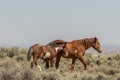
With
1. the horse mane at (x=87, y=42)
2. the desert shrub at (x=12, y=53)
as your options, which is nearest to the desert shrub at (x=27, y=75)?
the horse mane at (x=87, y=42)

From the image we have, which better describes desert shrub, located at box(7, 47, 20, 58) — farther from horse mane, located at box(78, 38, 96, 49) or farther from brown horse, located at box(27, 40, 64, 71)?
brown horse, located at box(27, 40, 64, 71)

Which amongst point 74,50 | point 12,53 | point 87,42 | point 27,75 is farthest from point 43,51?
point 12,53

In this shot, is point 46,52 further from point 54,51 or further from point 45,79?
point 45,79

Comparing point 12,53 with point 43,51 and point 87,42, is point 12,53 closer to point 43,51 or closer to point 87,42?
point 87,42

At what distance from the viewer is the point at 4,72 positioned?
1101 centimetres

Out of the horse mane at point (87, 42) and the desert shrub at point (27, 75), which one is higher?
the horse mane at point (87, 42)

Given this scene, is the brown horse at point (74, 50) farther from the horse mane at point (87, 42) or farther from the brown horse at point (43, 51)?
the brown horse at point (43, 51)

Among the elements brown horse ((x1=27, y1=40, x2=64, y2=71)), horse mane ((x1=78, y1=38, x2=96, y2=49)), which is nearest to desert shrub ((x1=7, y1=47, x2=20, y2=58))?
horse mane ((x1=78, y1=38, x2=96, y2=49))

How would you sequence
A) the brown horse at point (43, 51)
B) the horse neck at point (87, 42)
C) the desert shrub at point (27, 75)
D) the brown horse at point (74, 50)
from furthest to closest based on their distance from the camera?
the horse neck at point (87, 42)
the brown horse at point (74, 50)
the brown horse at point (43, 51)
the desert shrub at point (27, 75)

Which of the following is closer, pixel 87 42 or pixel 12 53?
pixel 87 42

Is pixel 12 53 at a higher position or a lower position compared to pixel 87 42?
lower

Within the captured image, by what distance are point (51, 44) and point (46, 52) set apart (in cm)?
84

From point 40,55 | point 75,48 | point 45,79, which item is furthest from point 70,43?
point 45,79

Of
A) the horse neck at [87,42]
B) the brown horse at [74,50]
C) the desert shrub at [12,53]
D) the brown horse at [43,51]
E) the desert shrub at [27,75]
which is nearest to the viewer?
the desert shrub at [27,75]
